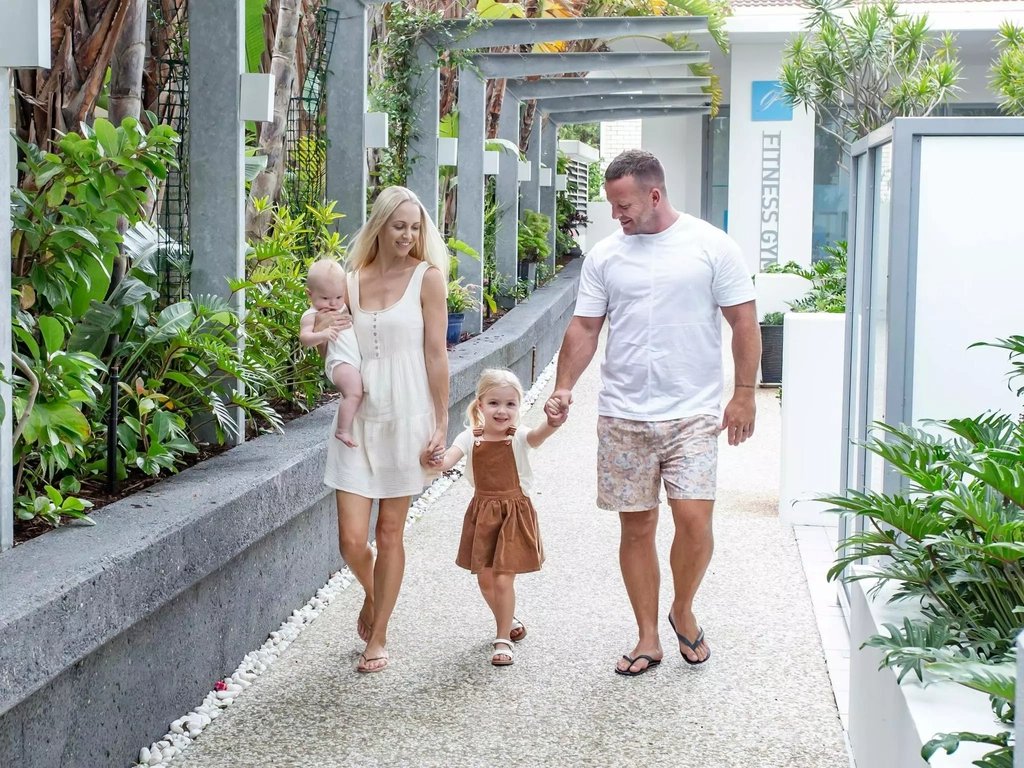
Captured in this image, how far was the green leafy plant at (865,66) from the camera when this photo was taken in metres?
Result: 19.4

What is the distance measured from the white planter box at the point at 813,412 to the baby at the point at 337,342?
9.74ft

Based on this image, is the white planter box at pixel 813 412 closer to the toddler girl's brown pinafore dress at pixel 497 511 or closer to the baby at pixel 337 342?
the toddler girl's brown pinafore dress at pixel 497 511

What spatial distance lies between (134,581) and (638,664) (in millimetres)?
1826

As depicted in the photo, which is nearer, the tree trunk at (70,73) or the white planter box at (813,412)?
the tree trunk at (70,73)

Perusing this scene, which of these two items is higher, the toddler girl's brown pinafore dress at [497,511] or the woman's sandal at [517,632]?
the toddler girl's brown pinafore dress at [497,511]

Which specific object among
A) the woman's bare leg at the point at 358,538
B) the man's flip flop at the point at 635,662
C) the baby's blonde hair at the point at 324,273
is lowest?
the man's flip flop at the point at 635,662

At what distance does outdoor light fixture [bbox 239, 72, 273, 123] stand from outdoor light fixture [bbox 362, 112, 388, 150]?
8.83 feet

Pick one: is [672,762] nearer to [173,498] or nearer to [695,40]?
[173,498]

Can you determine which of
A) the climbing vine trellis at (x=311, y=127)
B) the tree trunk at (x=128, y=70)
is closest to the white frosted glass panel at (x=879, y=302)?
the tree trunk at (x=128, y=70)

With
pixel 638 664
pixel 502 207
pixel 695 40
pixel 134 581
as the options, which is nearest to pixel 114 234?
pixel 134 581

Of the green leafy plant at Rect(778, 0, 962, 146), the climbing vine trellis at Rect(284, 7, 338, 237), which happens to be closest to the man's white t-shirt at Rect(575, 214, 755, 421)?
the climbing vine trellis at Rect(284, 7, 338, 237)

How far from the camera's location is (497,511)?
4.59 m

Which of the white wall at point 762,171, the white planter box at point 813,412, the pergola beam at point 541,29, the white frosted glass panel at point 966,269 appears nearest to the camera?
the white frosted glass panel at point 966,269

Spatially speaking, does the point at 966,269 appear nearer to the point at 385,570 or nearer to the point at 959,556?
the point at 959,556
